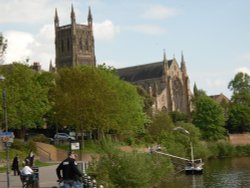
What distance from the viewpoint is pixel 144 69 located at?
140 meters

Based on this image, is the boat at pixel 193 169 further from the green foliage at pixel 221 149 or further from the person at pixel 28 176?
the person at pixel 28 176

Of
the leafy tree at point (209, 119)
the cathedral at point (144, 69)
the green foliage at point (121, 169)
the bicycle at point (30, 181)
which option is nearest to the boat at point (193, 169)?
the green foliage at point (121, 169)

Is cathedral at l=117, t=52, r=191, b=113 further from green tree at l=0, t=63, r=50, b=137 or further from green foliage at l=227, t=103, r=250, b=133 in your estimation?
green tree at l=0, t=63, r=50, b=137

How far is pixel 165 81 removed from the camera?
13100 cm

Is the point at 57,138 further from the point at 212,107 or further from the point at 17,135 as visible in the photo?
the point at 212,107

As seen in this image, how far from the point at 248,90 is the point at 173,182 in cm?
6940

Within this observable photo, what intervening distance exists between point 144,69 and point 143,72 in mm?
1142

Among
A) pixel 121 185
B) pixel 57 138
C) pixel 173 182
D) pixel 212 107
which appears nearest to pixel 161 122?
pixel 212 107

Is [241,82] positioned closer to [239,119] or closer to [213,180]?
[239,119]

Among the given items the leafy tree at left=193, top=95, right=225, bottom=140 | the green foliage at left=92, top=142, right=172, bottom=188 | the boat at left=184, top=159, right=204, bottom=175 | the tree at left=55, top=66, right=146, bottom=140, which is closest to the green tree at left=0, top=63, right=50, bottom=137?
the tree at left=55, top=66, right=146, bottom=140

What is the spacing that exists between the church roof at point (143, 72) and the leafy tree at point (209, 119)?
40860mm

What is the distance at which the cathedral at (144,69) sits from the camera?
129500 millimetres

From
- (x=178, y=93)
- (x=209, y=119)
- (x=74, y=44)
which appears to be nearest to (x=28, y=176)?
(x=209, y=119)

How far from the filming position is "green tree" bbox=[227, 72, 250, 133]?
9994 centimetres
